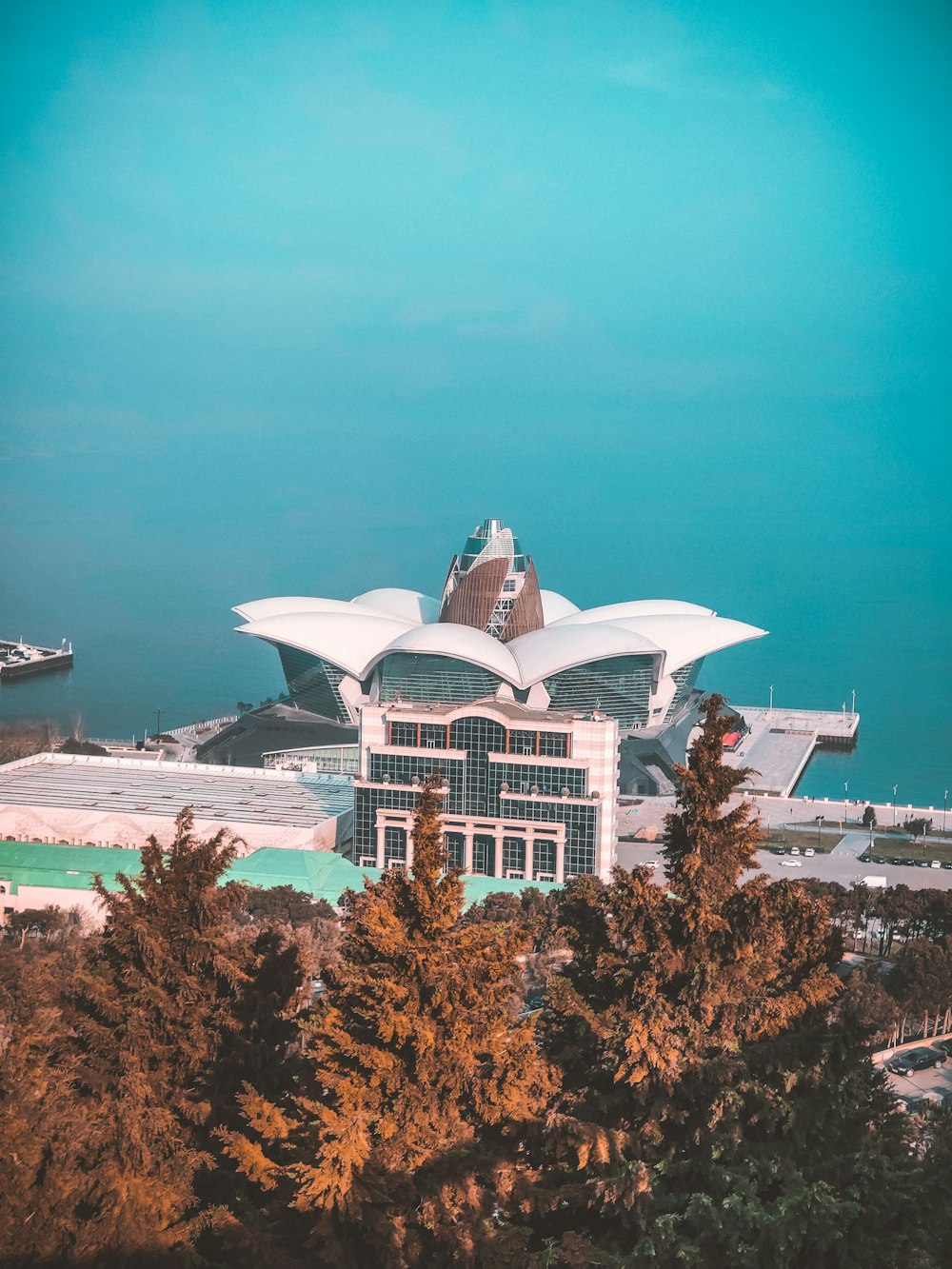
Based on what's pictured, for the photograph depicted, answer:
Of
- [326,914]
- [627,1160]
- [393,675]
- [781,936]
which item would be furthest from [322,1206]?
Answer: [393,675]

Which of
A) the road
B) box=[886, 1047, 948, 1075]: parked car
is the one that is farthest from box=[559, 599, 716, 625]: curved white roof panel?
box=[886, 1047, 948, 1075]: parked car

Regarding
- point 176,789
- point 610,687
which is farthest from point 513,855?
point 176,789

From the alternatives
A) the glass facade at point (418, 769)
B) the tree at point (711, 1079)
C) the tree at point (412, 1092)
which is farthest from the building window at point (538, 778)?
the tree at point (412, 1092)

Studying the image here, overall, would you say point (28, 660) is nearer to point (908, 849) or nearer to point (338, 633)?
point (338, 633)

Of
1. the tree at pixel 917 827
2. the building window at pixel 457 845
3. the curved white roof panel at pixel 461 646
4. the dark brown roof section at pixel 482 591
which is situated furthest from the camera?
the dark brown roof section at pixel 482 591

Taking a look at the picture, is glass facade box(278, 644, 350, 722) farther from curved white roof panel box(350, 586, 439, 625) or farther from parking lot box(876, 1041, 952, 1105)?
parking lot box(876, 1041, 952, 1105)

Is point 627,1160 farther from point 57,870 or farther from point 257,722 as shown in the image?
point 257,722

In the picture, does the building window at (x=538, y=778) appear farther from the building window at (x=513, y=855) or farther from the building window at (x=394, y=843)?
the building window at (x=394, y=843)
